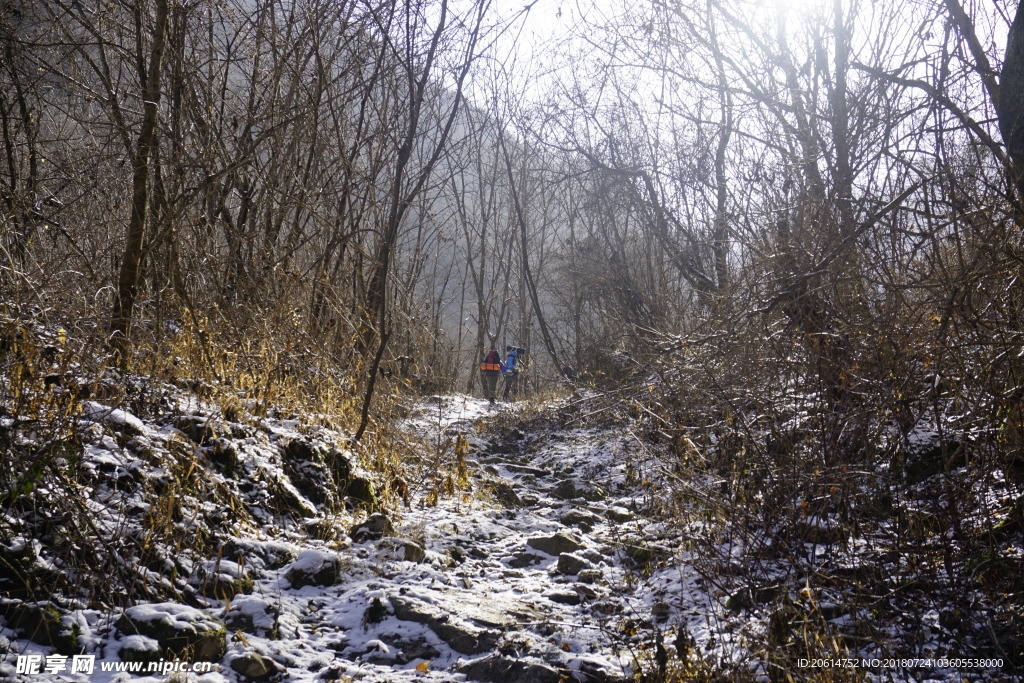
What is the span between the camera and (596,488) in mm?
6148

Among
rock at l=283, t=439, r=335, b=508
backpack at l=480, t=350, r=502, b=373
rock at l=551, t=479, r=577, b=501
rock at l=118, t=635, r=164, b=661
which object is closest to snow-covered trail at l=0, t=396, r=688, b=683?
rock at l=118, t=635, r=164, b=661

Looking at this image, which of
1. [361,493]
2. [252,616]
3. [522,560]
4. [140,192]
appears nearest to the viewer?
[252,616]

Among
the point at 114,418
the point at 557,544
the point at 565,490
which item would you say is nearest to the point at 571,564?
the point at 557,544

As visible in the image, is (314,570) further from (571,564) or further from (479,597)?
(571,564)

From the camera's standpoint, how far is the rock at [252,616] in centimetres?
292

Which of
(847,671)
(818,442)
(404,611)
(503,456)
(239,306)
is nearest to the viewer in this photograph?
(847,671)

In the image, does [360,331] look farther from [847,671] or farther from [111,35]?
[847,671]

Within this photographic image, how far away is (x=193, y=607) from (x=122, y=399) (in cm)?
137

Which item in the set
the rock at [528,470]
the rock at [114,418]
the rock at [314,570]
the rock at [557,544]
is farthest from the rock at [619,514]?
the rock at [114,418]

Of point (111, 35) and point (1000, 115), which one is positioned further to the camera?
point (111, 35)

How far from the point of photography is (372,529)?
13.7 ft

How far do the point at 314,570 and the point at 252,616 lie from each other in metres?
0.53

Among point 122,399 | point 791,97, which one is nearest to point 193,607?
point 122,399

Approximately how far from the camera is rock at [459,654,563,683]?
2.72 meters
